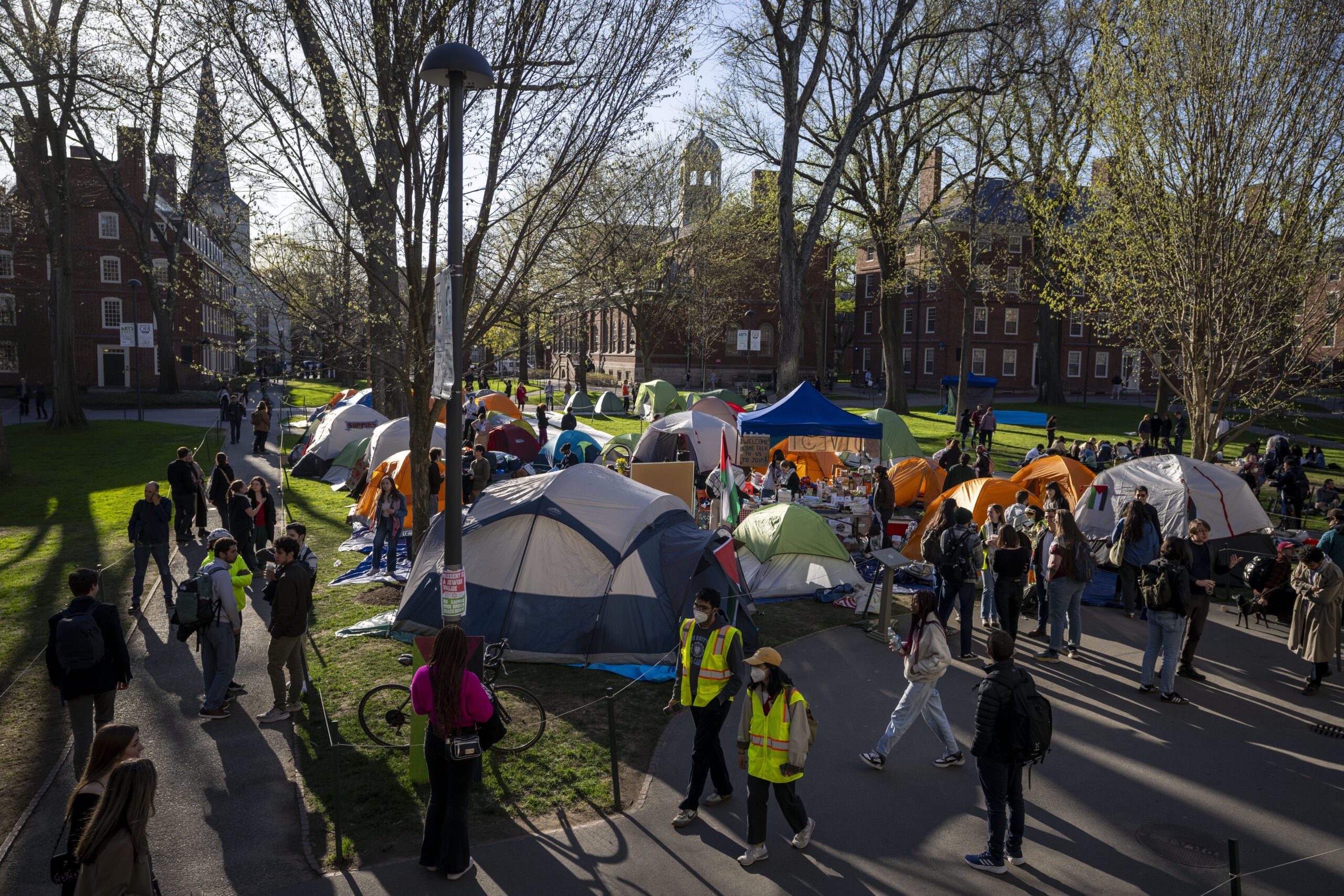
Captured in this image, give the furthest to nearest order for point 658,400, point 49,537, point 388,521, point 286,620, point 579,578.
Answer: point 658,400 < point 49,537 < point 388,521 < point 579,578 < point 286,620

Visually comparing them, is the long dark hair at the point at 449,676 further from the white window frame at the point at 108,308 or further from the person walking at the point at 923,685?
the white window frame at the point at 108,308

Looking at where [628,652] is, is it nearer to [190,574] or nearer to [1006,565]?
[1006,565]

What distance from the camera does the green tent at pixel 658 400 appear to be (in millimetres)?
40281

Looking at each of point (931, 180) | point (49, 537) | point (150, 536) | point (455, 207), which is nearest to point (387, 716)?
point (455, 207)

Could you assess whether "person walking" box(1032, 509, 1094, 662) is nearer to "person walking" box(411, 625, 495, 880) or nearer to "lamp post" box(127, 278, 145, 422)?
"person walking" box(411, 625, 495, 880)

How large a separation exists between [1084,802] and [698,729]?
3286 mm

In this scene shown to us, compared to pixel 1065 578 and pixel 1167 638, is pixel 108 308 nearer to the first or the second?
pixel 1065 578

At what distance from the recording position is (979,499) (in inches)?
602

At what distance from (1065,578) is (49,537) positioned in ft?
58.2

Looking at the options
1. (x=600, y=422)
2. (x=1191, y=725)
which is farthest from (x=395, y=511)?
(x=600, y=422)

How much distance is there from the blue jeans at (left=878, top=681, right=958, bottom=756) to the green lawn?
6.94 m

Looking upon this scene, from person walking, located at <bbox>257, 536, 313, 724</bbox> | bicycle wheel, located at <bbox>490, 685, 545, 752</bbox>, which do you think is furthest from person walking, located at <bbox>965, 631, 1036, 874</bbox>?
person walking, located at <bbox>257, 536, 313, 724</bbox>

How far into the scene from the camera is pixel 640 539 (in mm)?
10047

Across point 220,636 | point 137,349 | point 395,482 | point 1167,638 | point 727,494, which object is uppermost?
point 137,349
